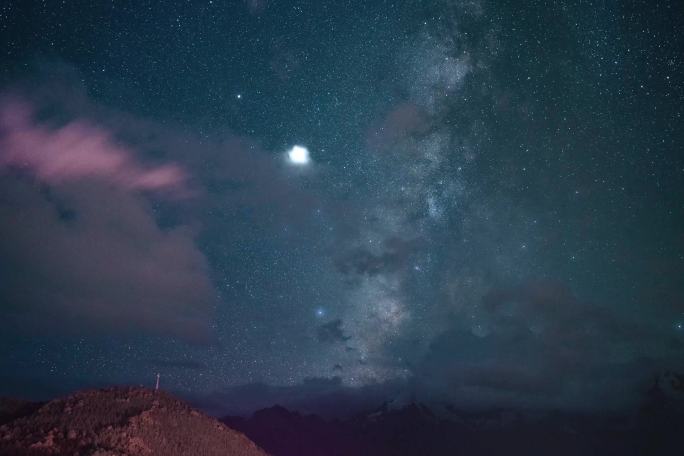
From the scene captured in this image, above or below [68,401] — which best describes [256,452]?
below

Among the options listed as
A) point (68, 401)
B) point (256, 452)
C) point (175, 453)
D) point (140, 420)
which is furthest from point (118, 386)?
point (256, 452)

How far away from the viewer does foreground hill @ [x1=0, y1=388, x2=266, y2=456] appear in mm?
27547

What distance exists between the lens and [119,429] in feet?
99.3

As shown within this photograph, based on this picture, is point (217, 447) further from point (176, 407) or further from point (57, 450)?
point (57, 450)

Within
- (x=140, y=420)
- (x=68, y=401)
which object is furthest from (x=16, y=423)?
(x=140, y=420)

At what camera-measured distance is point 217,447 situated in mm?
35188

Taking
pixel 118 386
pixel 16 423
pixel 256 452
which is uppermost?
pixel 118 386

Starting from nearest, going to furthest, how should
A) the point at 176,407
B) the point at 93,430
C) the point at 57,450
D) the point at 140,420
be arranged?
the point at 57,450 → the point at 93,430 → the point at 140,420 → the point at 176,407

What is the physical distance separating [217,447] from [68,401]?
1194cm

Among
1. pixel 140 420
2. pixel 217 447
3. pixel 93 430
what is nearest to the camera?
pixel 93 430

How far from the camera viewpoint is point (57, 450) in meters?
26.8

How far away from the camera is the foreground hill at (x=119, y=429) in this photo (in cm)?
2755

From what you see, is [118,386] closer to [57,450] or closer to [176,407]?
[176,407]

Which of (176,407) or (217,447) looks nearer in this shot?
(217,447)
